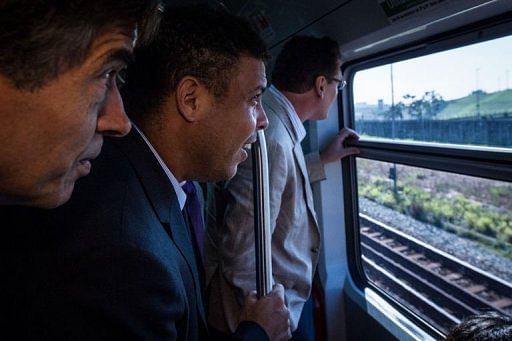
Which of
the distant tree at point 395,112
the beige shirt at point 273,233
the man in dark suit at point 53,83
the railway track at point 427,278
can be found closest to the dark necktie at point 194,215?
the beige shirt at point 273,233

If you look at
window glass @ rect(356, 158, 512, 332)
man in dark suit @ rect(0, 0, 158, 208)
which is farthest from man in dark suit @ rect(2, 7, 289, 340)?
window glass @ rect(356, 158, 512, 332)

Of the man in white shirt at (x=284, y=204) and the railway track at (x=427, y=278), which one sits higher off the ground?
the man in white shirt at (x=284, y=204)

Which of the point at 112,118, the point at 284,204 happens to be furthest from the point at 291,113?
the point at 112,118

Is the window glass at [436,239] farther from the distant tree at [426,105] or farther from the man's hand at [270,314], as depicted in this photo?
the man's hand at [270,314]

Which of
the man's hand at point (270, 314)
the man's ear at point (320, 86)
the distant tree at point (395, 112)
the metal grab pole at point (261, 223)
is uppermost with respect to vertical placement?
the man's ear at point (320, 86)

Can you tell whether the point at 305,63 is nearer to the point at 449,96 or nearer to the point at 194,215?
the point at 449,96

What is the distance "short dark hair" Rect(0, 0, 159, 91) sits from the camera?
593 mm

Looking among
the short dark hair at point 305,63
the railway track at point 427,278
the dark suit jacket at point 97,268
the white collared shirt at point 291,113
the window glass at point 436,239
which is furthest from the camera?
the short dark hair at point 305,63

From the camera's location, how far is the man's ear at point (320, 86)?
2.32 metres

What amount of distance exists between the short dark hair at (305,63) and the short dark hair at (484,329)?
153cm

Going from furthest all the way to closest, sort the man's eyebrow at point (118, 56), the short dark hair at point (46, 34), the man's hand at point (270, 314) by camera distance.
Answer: the man's hand at point (270, 314) < the man's eyebrow at point (118, 56) < the short dark hair at point (46, 34)

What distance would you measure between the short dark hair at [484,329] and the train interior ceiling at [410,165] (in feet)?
1.95

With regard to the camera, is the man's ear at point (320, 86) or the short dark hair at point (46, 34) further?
the man's ear at point (320, 86)

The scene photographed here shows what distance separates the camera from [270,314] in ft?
4.75
